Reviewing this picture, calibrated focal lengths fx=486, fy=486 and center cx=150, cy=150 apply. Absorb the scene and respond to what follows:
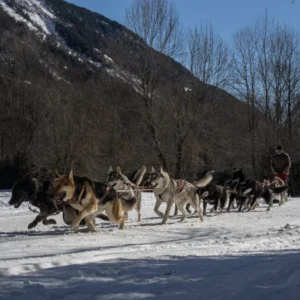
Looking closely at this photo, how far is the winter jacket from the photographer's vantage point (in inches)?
674

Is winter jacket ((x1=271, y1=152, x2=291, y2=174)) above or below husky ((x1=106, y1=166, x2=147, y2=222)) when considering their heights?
above

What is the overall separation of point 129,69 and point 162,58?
1.78 m

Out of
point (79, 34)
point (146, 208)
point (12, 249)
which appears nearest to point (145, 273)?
point (12, 249)

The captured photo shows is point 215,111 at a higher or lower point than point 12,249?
higher

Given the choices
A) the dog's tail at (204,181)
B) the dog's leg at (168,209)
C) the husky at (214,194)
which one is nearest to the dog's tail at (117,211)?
the dog's leg at (168,209)

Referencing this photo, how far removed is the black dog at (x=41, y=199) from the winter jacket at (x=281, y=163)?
920 centimetres

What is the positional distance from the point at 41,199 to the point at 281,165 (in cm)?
993

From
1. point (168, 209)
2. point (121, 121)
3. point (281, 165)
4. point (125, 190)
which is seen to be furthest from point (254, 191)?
point (121, 121)

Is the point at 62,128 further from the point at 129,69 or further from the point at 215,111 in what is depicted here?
the point at 215,111

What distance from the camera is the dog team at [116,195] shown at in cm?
959

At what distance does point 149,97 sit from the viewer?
24875 mm

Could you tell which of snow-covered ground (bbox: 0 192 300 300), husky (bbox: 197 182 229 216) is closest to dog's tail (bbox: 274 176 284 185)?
husky (bbox: 197 182 229 216)

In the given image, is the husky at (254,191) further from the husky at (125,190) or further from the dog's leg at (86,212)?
the dog's leg at (86,212)

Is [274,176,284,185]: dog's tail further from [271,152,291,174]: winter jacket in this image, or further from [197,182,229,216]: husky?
[197,182,229,216]: husky
